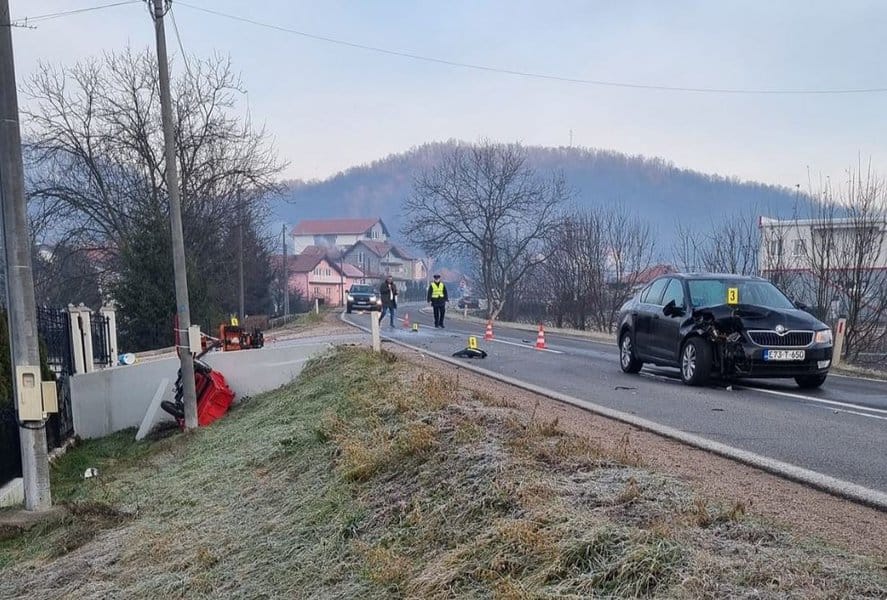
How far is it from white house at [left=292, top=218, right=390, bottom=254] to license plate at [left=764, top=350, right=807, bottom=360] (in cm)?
14018

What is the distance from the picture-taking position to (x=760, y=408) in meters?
9.73

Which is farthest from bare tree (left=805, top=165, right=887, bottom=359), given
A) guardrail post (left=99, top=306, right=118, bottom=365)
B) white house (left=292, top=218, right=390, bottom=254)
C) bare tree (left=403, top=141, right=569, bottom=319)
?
white house (left=292, top=218, right=390, bottom=254)

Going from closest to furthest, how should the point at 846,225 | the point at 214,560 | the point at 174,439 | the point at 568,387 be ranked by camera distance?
1. the point at 214,560
2. the point at 568,387
3. the point at 174,439
4. the point at 846,225

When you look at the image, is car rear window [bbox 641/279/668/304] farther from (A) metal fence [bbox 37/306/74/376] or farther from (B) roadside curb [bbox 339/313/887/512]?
(A) metal fence [bbox 37/306/74/376]

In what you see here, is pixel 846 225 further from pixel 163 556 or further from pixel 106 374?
pixel 163 556

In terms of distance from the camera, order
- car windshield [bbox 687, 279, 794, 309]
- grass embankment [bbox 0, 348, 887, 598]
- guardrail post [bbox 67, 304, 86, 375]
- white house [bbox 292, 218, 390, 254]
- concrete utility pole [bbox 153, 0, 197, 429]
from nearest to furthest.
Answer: grass embankment [bbox 0, 348, 887, 598] < car windshield [bbox 687, 279, 794, 309] < concrete utility pole [bbox 153, 0, 197, 429] < guardrail post [bbox 67, 304, 86, 375] < white house [bbox 292, 218, 390, 254]

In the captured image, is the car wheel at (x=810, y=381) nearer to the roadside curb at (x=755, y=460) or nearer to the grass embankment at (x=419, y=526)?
the roadside curb at (x=755, y=460)

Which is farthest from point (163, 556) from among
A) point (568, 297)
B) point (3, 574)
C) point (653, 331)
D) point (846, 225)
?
point (568, 297)

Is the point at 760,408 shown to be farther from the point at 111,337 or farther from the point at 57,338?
the point at 111,337

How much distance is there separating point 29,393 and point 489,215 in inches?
1904

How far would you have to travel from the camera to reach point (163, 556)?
19.5 ft

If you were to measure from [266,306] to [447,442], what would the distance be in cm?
5543

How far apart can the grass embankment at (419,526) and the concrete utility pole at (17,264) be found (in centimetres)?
74

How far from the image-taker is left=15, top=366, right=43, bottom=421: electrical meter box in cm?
907
